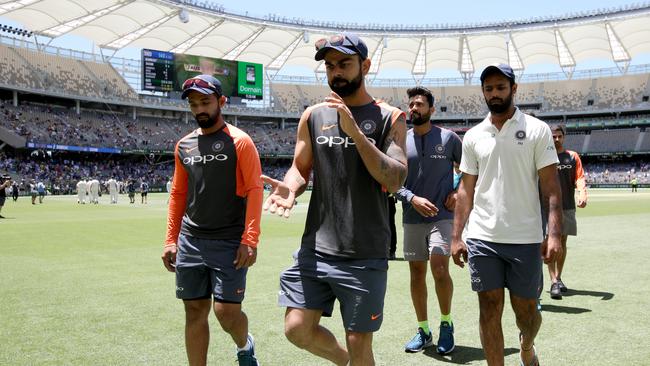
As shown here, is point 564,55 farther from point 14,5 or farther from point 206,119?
point 206,119

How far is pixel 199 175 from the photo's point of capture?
14.0ft

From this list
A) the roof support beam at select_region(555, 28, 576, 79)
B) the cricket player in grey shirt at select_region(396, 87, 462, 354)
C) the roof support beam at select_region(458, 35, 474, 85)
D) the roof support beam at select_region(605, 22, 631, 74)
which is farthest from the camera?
the roof support beam at select_region(458, 35, 474, 85)

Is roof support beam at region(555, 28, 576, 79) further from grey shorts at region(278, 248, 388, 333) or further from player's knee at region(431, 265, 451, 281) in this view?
grey shorts at region(278, 248, 388, 333)

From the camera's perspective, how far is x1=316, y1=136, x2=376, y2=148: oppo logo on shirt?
3328 millimetres

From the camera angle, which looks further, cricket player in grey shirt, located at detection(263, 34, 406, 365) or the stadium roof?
the stadium roof

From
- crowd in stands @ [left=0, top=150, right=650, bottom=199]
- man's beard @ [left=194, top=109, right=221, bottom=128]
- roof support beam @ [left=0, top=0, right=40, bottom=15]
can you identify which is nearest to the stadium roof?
roof support beam @ [left=0, top=0, right=40, bottom=15]

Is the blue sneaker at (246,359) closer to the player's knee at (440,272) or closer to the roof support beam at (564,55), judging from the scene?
the player's knee at (440,272)

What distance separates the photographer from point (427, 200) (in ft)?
17.6

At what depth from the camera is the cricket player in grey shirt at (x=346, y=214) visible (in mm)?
3307

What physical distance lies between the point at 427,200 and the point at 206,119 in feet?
7.46

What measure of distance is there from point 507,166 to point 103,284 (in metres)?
6.29

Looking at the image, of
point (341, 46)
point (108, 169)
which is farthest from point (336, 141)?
point (108, 169)

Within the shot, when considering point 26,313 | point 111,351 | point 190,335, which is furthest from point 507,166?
point 26,313

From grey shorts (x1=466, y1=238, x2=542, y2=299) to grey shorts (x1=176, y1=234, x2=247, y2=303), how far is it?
177 centimetres
